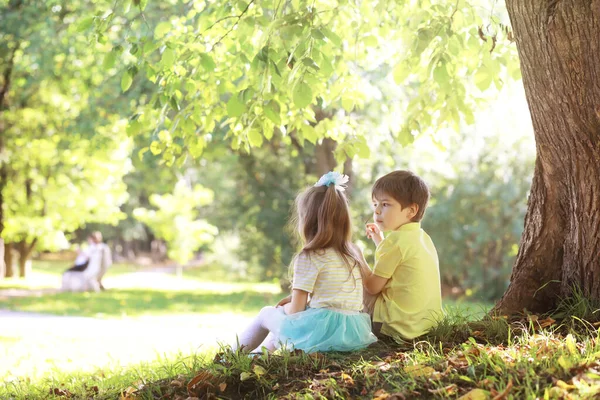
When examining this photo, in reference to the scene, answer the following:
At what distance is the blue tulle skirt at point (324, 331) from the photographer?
4.32 metres

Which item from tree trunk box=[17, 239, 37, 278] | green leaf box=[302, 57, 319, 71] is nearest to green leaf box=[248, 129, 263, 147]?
green leaf box=[302, 57, 319, 71]

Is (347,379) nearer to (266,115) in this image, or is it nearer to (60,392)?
(266,115)

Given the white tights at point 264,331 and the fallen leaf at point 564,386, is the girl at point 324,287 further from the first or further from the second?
the fallen leaf at point 564,386

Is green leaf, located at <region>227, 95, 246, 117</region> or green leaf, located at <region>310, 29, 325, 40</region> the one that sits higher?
green leaf, located at <region>310, 29, 325, 40</region>

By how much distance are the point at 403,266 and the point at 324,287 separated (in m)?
0.58

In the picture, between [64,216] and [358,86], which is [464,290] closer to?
[358,86]

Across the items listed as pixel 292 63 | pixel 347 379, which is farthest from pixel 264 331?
pixel 292 63

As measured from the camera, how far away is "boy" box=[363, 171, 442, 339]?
4602mm

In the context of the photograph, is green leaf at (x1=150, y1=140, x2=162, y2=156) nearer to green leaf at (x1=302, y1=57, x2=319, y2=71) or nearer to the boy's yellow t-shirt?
green leaf at (x1=302, y1=57, x2=319, y2=71)

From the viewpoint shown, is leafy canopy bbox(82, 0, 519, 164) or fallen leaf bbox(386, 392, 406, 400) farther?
leafy canopy bbox(82, 0, 519, 164)

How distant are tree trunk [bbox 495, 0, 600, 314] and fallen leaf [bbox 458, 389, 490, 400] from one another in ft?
6.17

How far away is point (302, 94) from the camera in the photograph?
13.7ft

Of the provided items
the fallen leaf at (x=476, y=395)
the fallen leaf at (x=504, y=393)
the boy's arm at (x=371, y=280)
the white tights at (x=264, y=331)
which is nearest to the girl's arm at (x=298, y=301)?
the white tights at (x=264, y=331)

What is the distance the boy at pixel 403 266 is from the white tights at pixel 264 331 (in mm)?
654
